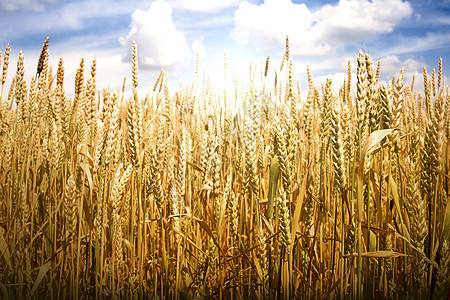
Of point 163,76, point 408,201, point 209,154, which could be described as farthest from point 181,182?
point 163,76

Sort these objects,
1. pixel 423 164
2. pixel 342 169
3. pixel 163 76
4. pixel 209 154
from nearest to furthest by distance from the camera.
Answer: pixel 342 169, pixel 423 164, pixel 209 154, pixel 163 76

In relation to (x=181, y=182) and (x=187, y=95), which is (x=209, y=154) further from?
(x=187, y=95)

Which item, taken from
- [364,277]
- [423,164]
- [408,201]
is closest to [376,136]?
[423,164]

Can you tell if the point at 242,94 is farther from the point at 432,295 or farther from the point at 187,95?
the point at 432,295

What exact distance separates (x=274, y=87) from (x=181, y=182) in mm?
3482

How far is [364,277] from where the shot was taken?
136cm

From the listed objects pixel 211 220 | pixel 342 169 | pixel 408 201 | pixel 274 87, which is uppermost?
pixel 274 87

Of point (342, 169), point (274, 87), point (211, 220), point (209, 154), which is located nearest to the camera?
point (342, 169)

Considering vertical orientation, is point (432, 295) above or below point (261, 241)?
below

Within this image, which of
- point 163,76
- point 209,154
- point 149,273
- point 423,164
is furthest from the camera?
point 163,76

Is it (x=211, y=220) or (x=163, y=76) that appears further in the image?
(x=163, y=76)

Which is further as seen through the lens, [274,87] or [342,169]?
[274,87]

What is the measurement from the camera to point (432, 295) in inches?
44.0

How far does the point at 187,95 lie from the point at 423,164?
151 inches
